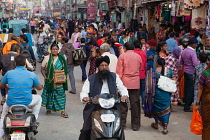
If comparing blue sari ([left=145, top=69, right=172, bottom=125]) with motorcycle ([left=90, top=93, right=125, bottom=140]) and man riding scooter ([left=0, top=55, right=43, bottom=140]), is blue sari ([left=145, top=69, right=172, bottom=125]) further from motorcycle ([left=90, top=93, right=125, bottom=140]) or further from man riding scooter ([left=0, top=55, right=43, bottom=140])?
man riding scooter ([left=0, top=55, right=43, bottom=140])

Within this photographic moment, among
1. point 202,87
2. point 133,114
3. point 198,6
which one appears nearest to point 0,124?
point 133,114

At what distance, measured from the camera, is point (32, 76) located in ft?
19.6

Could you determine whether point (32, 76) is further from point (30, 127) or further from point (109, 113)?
point (109, 113)

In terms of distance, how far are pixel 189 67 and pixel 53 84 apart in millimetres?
3083

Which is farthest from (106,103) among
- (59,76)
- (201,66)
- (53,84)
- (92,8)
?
(92,8)

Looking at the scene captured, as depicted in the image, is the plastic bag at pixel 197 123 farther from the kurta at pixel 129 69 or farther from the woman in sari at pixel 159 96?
the kurta at pixel 129 69

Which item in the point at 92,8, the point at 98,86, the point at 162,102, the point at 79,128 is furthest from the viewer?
the point at 92,8

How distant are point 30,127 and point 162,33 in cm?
1192

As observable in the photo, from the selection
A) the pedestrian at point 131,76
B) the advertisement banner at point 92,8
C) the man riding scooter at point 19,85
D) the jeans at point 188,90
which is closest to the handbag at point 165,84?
the pedestrian at point 131,76

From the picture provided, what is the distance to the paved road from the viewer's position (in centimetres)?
710

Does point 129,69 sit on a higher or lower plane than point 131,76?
higher

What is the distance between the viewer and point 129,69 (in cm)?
735

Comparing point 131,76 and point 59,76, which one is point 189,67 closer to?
point 131,76

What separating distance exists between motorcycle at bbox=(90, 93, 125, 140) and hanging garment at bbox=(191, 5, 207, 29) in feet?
24.0
